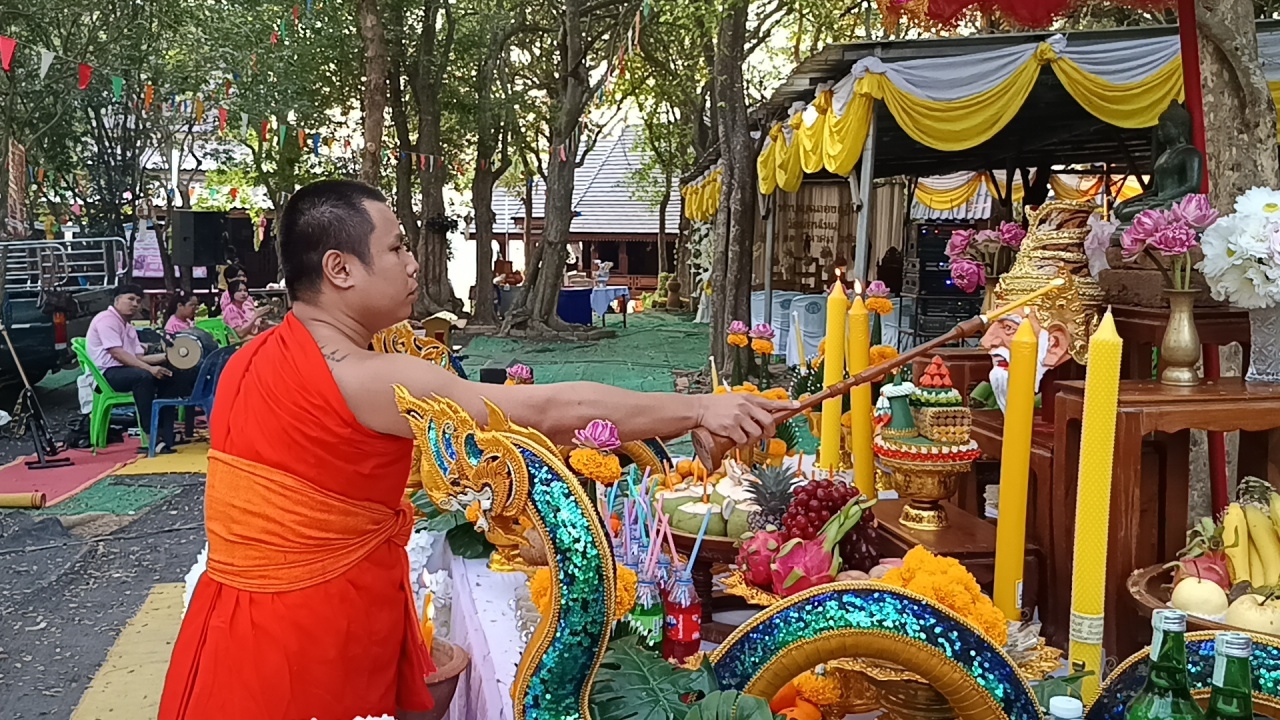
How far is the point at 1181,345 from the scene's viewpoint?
1946 mm

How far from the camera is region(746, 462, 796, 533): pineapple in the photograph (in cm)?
228

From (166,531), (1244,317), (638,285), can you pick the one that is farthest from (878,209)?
(1244,317)

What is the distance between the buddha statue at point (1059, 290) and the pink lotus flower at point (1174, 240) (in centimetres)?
26

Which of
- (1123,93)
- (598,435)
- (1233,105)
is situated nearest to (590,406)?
(598,435)

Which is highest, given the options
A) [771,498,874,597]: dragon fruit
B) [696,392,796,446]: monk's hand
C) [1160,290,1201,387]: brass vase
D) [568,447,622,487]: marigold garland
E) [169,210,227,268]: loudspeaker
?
[169,210,227,268]: loudspeaker

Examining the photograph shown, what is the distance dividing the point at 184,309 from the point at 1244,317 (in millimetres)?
9260

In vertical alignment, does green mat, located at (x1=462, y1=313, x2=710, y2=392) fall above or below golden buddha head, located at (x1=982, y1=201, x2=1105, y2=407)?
below

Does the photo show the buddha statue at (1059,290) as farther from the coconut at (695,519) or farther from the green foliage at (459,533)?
the green foliage at (459,533)

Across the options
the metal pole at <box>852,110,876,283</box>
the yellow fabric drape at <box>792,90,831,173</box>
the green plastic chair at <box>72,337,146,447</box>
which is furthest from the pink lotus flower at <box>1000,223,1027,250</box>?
the green plastic chair at <box>72,337,146,447</box>

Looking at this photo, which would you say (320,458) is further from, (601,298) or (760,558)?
(601,298)

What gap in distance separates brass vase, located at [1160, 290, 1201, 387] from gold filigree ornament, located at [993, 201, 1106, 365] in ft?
0.71

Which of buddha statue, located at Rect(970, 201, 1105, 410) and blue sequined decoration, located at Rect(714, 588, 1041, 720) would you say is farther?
buddha statue, located at Rect(970, 201, 1105, 410)

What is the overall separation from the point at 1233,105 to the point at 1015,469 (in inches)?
57.1

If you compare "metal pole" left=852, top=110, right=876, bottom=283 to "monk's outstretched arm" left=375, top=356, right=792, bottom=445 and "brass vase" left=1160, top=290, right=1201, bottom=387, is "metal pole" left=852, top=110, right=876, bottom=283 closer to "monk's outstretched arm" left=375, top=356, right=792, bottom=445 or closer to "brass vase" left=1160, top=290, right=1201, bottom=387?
"brass vase" left=1160, top=290, right=1201, bottom=387
